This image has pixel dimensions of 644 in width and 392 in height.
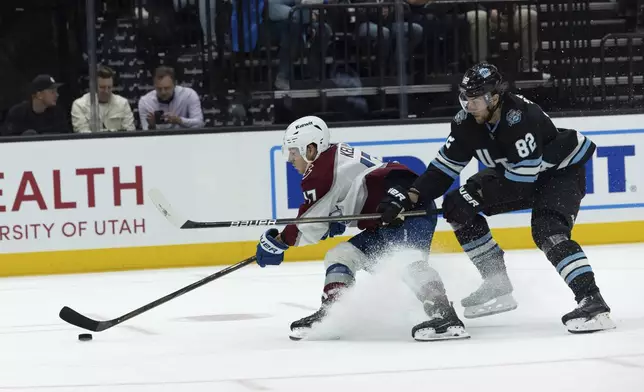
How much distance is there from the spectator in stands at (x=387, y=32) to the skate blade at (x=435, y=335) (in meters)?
4.23

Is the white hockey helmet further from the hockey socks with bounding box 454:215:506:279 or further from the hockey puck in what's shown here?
the hockey puck

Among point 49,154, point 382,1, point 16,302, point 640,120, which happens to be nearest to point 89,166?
point 49,154

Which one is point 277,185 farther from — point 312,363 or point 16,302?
point 312,363

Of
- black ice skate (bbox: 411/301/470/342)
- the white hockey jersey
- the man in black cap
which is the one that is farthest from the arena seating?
black ice skate (bbox: 411/301/470/342)

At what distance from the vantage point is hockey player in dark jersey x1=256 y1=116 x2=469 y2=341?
504 centimetres

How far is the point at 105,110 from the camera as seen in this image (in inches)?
333

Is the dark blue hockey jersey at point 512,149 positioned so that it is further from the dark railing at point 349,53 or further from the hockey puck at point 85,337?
the dark railing at point 349,53

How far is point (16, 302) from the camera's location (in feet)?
22.7

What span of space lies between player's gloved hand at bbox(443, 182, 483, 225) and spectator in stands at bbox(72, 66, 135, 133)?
153 inches

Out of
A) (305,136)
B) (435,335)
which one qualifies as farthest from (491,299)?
(305,136)

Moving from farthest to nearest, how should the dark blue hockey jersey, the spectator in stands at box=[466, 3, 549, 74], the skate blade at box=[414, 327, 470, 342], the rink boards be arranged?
the spectator in stands at box=[466, 3, 549, 74]
the rink boards
the dark blue hockey jersey
the skate blade at box=[414, 327, 470, 342]

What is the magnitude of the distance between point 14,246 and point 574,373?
16.7 feet

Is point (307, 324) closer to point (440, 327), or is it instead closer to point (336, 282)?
point (336, 282)

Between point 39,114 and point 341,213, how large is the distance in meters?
3.82
